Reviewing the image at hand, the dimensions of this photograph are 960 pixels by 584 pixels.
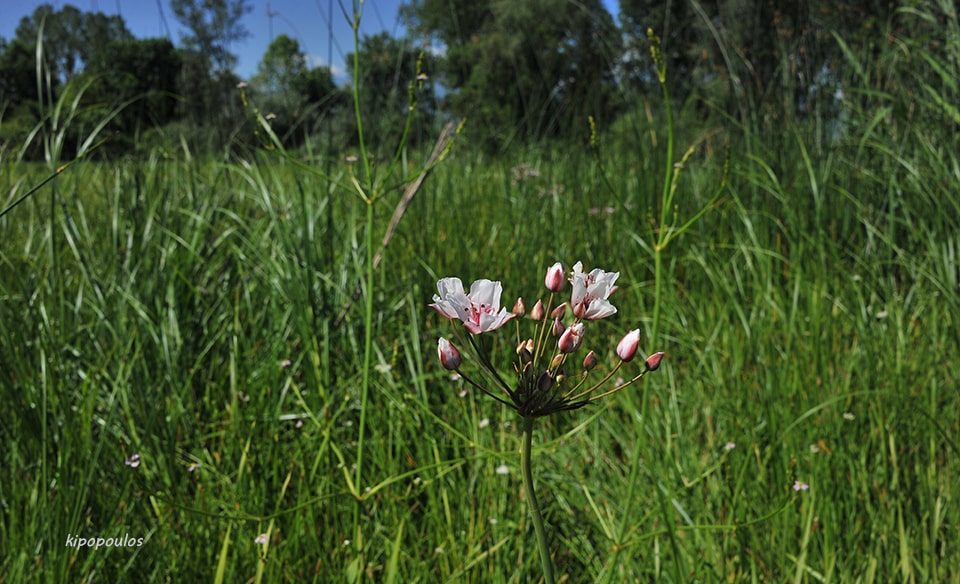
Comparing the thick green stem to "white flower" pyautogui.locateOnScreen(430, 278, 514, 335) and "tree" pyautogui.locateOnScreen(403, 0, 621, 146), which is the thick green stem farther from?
"tree" pyautogui.locateOnScreen(403, 0, 621, 146)

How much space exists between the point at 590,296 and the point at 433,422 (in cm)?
103

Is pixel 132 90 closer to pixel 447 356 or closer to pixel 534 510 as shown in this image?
pixel 447 356

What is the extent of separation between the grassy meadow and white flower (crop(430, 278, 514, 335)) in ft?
0.95

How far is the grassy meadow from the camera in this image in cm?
108

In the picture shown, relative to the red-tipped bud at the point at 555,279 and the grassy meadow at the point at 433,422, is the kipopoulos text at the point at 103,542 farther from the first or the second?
the red-tipped bud at the point at 555,279

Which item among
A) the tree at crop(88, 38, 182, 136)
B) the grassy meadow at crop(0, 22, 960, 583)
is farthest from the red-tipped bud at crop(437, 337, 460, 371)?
the tree at crop(88, 38, 182, 136)

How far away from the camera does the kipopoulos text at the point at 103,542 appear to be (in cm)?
102

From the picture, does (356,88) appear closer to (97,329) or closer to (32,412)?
(32,412)

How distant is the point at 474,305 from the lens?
57cm

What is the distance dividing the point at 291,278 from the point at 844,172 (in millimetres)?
2227

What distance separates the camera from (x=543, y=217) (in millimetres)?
2654

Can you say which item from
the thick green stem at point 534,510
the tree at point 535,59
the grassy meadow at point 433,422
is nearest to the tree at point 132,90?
the grassy meadow at point 433,422

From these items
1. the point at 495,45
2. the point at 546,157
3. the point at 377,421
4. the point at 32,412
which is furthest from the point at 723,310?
the point at 495,45

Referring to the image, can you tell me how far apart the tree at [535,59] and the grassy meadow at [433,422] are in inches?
34.2
